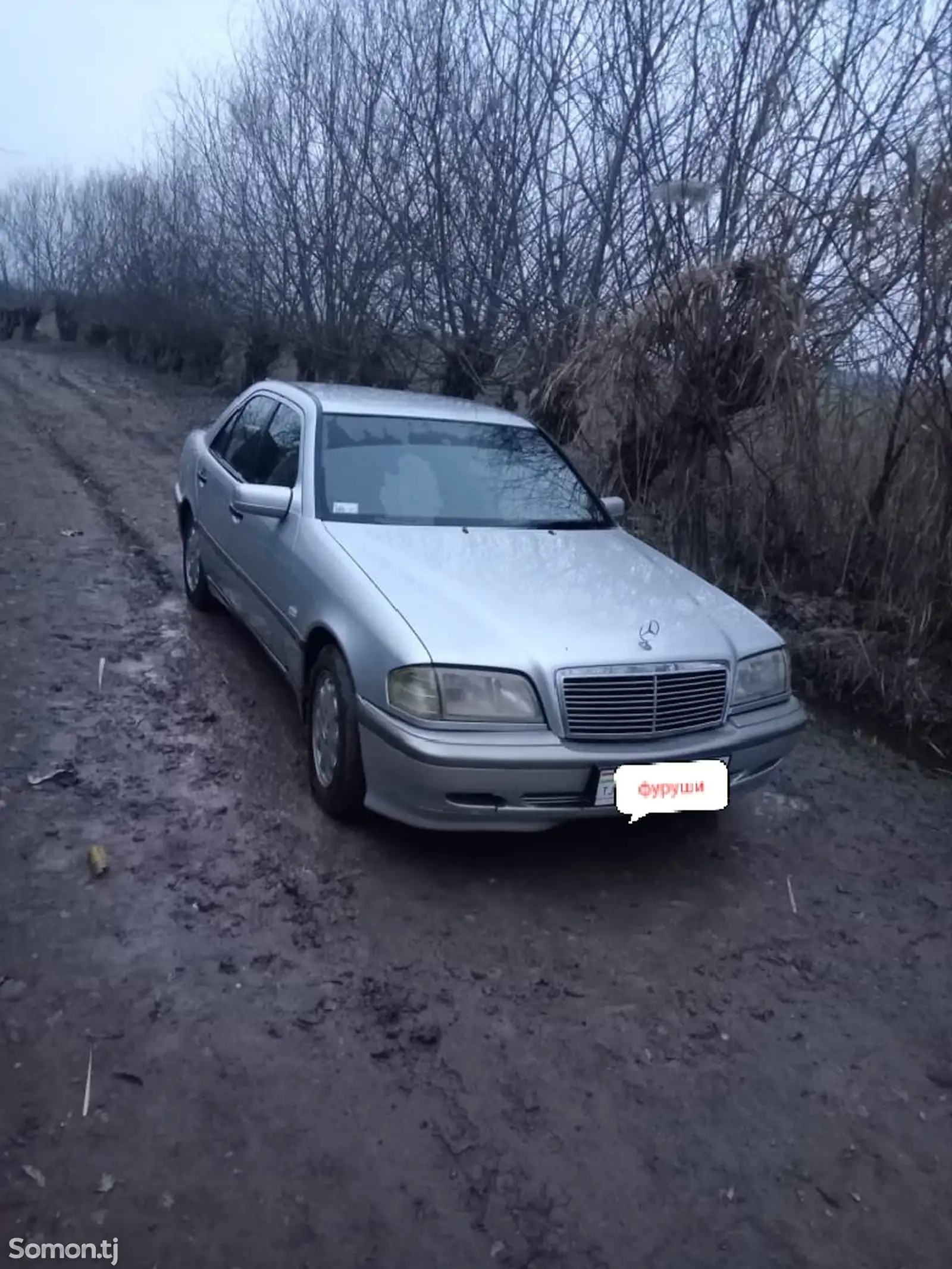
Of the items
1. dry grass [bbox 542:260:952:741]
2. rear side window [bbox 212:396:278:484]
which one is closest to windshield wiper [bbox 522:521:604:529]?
rear side window [bbox 212:396:278:484]

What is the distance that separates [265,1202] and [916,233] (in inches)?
232

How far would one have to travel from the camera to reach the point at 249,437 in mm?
6395

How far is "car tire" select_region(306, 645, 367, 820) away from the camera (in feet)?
13.9

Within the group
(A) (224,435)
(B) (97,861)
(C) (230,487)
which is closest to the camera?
(B) (97,861)

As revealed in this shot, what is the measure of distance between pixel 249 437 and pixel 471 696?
307 cm

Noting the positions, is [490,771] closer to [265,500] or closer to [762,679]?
[762,679]

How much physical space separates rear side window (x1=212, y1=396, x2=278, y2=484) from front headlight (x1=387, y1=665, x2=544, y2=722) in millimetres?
2458

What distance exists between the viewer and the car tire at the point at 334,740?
166 inches

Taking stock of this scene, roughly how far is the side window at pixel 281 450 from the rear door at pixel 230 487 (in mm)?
102

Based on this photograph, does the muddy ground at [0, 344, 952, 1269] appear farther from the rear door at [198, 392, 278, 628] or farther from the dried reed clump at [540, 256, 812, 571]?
the dried reed clump at [540, 256, 812, 571]

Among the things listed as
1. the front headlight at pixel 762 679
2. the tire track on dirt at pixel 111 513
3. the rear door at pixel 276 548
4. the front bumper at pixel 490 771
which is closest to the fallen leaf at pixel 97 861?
the front bumper at pixel 490 771

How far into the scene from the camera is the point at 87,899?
12.4 ft

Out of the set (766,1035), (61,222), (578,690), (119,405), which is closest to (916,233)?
(578,690)

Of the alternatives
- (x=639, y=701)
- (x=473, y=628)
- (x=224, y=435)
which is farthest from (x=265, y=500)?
(x=639, y=701)
